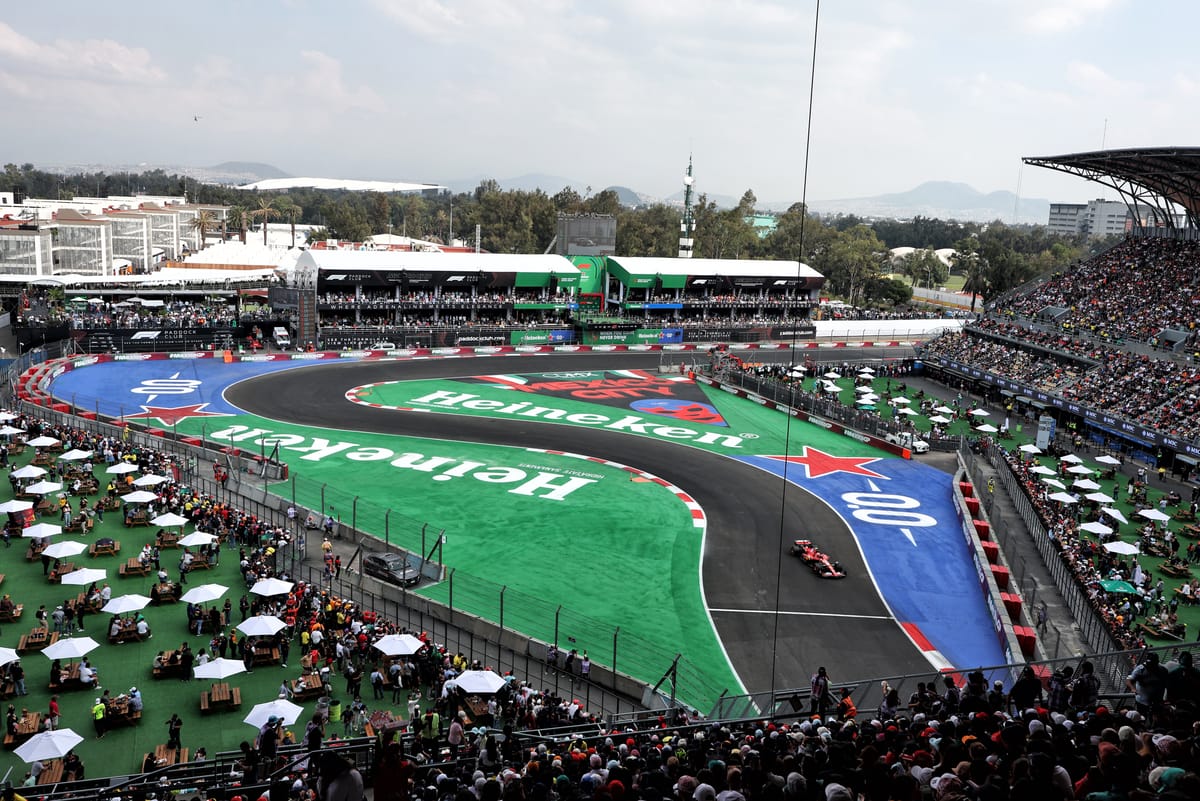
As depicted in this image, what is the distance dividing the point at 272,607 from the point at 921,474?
33.1 metres

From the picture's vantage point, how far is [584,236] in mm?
92312

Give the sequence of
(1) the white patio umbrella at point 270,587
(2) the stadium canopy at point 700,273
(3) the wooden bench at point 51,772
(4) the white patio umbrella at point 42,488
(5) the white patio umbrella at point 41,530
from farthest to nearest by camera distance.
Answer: (2) the stadium canopy at point 700,273, (4) the white patio umbrella at point 42,488, (5) the white patio umbrella at point 41,530, (1) the white patio umbrella at point 270,587, (3) the wooden bench at point 51,772

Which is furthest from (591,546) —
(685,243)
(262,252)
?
(262,252)

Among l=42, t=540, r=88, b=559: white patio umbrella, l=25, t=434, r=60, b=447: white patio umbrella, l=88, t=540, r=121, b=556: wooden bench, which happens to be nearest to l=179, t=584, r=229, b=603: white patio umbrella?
l=42, t=540, r=88, b=559: white patio umbrella

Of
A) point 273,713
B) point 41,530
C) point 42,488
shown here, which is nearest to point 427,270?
point 42,488

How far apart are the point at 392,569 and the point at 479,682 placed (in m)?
9.09

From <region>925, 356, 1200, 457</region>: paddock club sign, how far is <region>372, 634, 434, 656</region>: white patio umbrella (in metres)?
41.7

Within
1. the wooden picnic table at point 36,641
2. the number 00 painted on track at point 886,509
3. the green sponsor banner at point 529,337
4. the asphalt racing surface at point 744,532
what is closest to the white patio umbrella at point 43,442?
the asphalt racing surface at point 744,532

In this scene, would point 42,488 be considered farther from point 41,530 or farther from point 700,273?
point 700,273

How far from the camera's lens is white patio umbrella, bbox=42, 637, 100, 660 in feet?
66.6

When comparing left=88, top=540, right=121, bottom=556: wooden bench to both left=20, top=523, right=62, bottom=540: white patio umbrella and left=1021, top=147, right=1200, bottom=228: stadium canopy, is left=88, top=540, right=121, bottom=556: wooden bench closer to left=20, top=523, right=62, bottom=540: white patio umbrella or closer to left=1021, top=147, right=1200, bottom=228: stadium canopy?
left=20, top=523, right=62, bottom=540: white patio umbrella

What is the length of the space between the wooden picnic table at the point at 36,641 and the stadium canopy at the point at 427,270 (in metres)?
54.4

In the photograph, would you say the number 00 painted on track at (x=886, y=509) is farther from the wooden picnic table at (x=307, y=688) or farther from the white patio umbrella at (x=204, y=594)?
the white patio umbrella at (x=204, y=594)

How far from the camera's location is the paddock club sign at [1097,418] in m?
46.0
